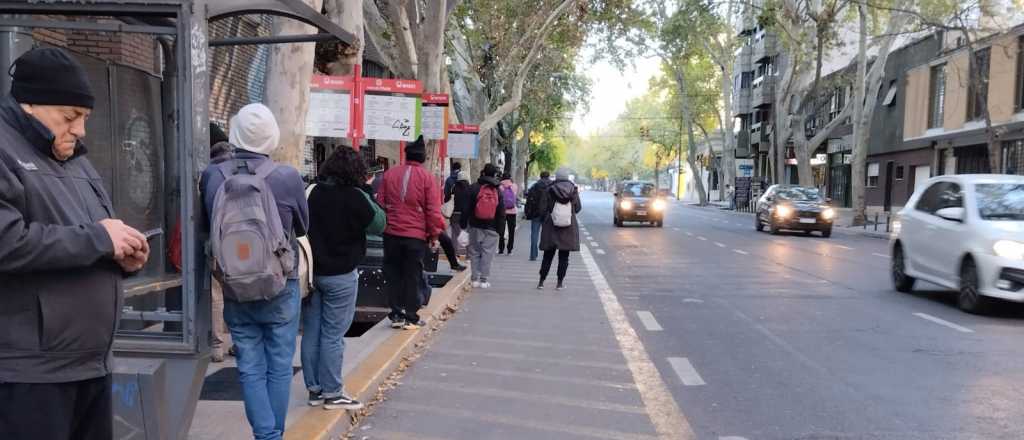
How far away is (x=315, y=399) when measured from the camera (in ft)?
16.7

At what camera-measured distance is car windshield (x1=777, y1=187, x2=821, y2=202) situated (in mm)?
25308

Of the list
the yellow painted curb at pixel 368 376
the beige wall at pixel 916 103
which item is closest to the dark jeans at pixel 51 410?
the yellow painted curb at pixel 368 376

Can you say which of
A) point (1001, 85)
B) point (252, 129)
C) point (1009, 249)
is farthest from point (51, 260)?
point (1001, 85)

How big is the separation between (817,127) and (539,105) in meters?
23.6

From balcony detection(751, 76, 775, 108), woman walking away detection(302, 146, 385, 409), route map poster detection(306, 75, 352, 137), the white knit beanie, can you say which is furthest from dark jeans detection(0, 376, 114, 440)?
balcony detection(751, 76, 775, 108)

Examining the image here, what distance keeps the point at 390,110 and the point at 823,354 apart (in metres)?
5.37

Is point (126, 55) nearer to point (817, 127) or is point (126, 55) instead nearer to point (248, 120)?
point (248, 120)

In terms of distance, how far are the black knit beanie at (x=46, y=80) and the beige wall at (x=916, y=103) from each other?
3738 centimetres

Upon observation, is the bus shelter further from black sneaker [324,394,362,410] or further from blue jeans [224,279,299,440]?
black sneaker [324,394,362,410]

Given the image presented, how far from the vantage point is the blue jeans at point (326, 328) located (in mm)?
4949

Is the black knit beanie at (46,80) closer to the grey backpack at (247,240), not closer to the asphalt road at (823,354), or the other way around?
the grey backpack at (247,240)

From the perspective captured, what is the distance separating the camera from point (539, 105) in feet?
108

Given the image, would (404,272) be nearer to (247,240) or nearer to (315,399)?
(315,399)

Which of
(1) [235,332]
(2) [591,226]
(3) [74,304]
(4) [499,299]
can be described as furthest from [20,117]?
(2) [591,226]
